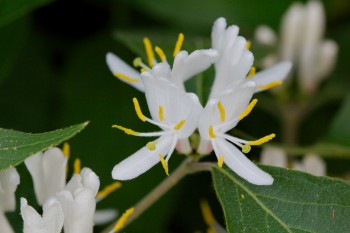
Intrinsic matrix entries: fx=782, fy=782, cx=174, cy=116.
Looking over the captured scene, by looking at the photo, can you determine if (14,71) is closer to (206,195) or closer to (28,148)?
(206,195)

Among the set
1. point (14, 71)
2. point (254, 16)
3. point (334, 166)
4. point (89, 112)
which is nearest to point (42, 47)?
point (14, 71)

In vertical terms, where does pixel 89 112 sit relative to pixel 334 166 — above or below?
above

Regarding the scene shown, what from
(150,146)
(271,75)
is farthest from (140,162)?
(271,75)

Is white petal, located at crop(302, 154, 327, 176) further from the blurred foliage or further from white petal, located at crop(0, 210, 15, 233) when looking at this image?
white petal, located at crop(0, 210, 15, 233)

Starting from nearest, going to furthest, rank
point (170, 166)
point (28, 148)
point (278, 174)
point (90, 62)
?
point (28, 148)
point (278, 174)
point (170, 166)
point (90, 62)

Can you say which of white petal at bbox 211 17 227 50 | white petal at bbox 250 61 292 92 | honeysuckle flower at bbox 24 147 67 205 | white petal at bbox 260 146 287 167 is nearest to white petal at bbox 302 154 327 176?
white petal at bbox 260 146 287 167

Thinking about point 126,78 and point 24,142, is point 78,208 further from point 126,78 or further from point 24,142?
point 126,78

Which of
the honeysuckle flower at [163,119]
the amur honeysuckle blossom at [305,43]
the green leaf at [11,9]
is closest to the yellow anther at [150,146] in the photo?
the honeysuckle flower at [163,119]
